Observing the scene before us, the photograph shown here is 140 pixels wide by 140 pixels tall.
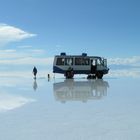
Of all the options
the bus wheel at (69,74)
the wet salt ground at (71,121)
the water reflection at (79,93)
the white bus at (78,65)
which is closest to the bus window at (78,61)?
the white bus at (78,65)

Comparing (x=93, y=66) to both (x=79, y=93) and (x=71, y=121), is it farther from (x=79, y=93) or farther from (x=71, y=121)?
(x=71, y=121)

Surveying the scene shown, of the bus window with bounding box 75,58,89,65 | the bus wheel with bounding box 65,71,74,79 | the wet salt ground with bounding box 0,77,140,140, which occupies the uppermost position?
the bus window with bounding box 75,58,89,65

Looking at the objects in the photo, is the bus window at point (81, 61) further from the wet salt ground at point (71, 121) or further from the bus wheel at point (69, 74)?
the wet salt ground at point (71, 121)

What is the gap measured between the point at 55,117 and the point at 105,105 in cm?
371

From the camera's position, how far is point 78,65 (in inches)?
1763

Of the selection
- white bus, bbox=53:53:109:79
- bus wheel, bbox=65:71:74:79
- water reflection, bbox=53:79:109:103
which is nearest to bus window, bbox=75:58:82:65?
white bus, bbox=53:53:109:79

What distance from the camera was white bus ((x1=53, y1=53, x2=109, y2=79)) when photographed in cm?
Result: 4444

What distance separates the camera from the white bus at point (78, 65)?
44438mm

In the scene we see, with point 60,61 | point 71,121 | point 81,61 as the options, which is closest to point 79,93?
point 71,121

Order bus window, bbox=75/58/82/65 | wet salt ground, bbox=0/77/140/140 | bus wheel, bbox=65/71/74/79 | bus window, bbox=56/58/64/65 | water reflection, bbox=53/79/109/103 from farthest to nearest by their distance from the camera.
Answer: bus window, bbox=75/58/82/65
bus window, bbox=56/58/64/65
bus wheel, bbox=65/71/74/79
water reflection, bbox=53/79/109/103
wet salt ground, bbox=0/77/140/140

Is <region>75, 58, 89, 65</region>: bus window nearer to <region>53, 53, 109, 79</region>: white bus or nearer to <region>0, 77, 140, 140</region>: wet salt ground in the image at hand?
<region>53, 53, 109, 79</region>: white bus

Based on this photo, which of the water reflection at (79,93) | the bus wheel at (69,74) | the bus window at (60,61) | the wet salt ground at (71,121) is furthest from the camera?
the bus window at (60,61)

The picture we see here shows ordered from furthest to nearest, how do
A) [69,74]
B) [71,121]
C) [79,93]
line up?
[69,74] < [79,93] < [71,121]

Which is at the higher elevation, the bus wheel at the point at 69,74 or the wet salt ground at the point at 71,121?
the wet salt ground at the point at 71,121
